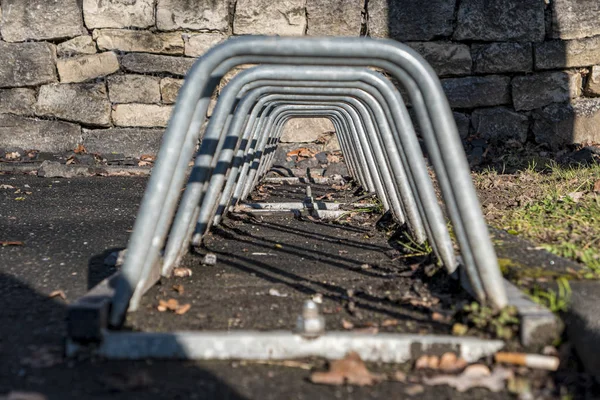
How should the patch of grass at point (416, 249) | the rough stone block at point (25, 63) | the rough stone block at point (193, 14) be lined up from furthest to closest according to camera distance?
the rough stone block at point (25, 63) < the rough stone block at point (193, 14) < the patch of grass at point (416, 249)

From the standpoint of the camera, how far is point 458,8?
850cm

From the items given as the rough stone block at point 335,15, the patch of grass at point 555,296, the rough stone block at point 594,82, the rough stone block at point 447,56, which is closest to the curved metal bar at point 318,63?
the patch of grass at point 555,296

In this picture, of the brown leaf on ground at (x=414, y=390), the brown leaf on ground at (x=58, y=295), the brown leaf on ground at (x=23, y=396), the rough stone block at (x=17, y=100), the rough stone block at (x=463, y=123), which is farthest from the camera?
the rough stone block at (x=463, y=123)

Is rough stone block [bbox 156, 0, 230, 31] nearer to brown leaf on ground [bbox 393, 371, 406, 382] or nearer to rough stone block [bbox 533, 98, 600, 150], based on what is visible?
rough stone block [bbox 533, 98, 600, 150]

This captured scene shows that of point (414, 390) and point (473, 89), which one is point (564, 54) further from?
point (414, 390)

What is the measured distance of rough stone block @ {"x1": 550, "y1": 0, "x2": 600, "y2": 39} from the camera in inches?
333

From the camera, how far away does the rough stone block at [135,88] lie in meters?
8.55

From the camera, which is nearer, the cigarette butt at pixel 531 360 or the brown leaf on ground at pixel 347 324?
the cigarette butt at pixel 531 360

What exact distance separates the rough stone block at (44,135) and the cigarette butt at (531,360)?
781 centimetres

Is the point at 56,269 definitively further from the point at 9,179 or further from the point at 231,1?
the point at 231,1

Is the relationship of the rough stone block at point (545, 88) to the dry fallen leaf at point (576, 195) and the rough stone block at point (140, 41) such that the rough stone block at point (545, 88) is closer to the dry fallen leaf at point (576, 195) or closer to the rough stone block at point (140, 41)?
the rough stone block at point (140, 41)

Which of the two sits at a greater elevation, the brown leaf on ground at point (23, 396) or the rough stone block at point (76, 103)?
the rough stone block at point (76, 103)

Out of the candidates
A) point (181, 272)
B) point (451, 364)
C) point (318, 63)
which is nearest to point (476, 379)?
point (451, 364)

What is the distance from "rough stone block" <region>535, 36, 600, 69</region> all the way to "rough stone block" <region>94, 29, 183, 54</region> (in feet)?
14.8
